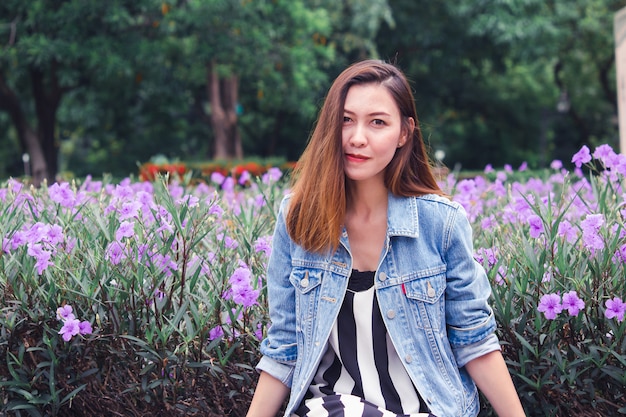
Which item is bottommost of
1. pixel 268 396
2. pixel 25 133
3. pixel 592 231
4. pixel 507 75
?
pixel 268 396

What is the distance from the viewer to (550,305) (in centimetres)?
193

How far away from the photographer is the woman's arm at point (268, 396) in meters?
1.88

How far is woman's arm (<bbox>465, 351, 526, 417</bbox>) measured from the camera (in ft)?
5.75

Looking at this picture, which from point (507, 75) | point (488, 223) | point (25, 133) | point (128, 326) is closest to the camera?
point (128, 326)

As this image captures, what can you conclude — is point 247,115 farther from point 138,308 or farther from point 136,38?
point 138,308

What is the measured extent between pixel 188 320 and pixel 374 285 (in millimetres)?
540

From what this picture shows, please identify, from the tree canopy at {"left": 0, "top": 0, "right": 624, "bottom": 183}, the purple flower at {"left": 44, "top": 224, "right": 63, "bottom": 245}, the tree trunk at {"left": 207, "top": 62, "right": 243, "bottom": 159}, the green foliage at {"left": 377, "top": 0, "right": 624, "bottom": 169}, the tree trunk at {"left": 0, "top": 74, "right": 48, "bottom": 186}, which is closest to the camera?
the purple flower at {"left": 44, "top": 224, "right": 63, "bottom": 245}

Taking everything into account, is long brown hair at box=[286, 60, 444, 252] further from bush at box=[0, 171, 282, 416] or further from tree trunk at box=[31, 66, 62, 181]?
tree trunk at box=[31, 66, 62, 181]

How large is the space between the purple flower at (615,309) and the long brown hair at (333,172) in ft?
Result: 1.75

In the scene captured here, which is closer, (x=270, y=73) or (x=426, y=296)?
(x=426, y=296)

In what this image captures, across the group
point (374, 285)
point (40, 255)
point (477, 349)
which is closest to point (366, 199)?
point (374, 285)

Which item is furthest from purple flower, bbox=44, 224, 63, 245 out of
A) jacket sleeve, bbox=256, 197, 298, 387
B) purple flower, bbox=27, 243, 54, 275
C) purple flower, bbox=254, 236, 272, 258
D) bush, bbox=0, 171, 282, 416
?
jacket sleeve, bbox=256, 197, 298, 387

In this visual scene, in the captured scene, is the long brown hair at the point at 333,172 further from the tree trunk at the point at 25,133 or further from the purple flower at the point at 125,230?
the tree trunk at the point at 25,133

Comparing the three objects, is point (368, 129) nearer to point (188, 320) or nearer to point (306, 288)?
point (306, 288)
